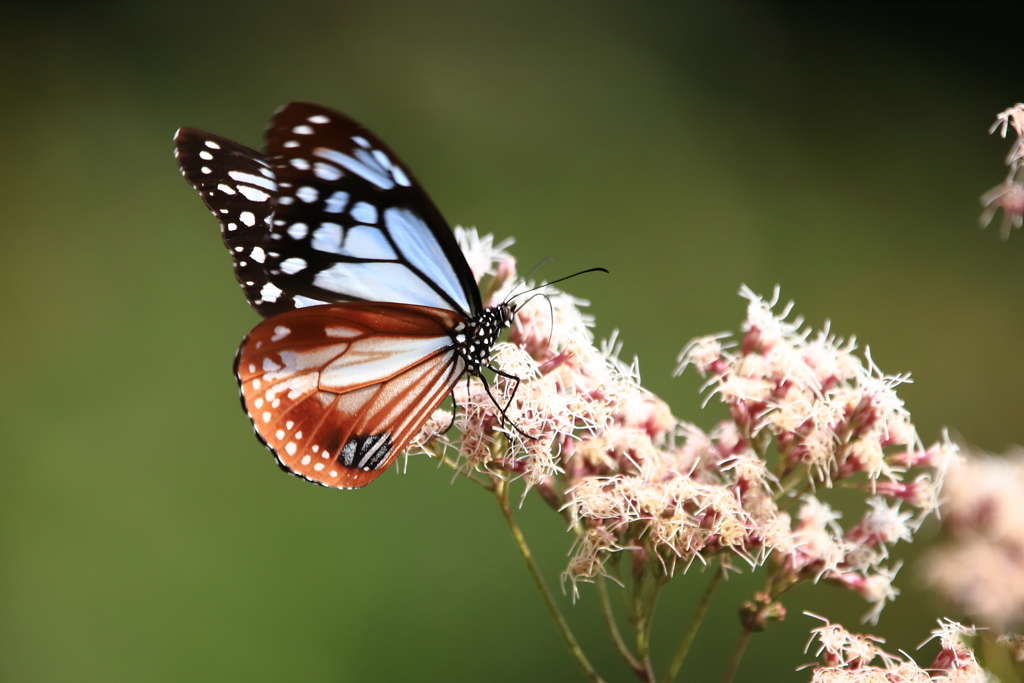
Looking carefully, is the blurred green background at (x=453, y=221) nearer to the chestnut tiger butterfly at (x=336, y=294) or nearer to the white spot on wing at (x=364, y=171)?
the chestnut tiger butterfly at (x=336, y=294)

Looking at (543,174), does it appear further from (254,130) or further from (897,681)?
(897,681)

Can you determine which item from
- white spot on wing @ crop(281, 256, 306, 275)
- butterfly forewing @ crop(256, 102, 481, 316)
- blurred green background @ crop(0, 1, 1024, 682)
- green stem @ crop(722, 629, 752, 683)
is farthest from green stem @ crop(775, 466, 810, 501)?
blurred green background @ crop(0, 1, 1024, 682)

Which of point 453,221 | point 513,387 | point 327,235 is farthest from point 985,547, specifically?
point 453,221

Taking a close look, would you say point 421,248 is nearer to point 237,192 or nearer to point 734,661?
point 237,192

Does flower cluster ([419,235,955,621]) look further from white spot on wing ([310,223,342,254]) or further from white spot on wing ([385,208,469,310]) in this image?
white spot on wing ([310,223,342,254])

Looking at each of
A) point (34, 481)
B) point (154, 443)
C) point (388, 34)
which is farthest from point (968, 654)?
point (388, 34)

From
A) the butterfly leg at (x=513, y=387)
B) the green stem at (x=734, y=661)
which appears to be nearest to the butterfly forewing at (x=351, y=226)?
the butterfly leg at (x=513, y=387)
